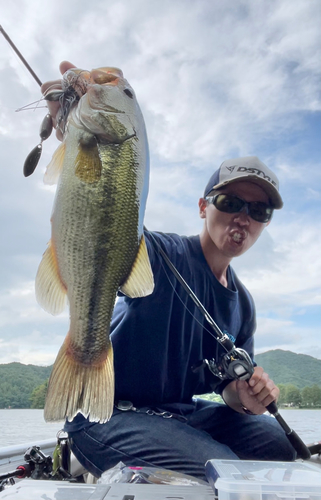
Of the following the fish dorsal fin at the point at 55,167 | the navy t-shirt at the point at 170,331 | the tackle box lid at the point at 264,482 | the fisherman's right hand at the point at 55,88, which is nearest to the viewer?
the tackle box lid at the point at 264,482

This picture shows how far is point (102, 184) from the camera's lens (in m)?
1.54

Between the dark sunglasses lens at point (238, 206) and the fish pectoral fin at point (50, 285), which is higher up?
the dark sunglasses lens at point (238, 206)

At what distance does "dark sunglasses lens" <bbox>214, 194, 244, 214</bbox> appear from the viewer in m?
3.00

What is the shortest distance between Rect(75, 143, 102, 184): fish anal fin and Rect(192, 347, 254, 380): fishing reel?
161cm

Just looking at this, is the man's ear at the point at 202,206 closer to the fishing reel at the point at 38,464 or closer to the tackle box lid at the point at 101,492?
the tackle box lid at the point at 101,492

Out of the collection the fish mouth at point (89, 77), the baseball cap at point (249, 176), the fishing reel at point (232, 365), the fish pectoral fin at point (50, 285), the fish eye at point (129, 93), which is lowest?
the fishing reel at point (232, 365)

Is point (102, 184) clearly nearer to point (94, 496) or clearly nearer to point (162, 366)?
point (94, 496)

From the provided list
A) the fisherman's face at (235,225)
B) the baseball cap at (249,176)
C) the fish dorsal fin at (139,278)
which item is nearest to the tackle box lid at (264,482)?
the fish dorsal fin at (139,278)

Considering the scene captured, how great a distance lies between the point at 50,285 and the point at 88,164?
0.53m

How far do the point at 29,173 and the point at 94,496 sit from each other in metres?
1.24

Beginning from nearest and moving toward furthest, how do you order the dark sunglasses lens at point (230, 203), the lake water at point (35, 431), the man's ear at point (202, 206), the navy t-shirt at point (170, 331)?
the navy t-shirt at point (170, 331)
the dark sunglasses lens at point (230, 203)
the man's ear at point (202, 206)
the lake water at point (35, 431)

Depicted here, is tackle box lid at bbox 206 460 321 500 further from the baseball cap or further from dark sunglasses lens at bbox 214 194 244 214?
the baseball cap

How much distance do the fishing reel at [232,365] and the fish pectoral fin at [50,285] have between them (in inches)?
54.2

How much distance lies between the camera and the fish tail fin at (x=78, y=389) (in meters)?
1.48
